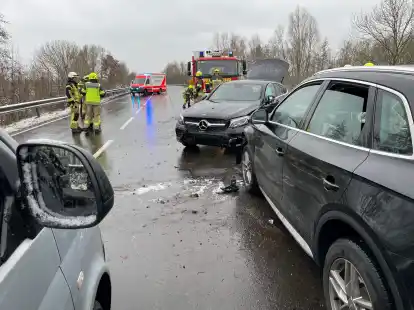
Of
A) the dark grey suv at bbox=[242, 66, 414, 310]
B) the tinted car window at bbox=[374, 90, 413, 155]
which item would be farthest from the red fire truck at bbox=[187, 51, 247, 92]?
the tinted car window at bbox=[374, 90, 413, 155]

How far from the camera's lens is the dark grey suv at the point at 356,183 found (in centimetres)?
192

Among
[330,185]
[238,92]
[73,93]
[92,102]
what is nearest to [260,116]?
[330,185]

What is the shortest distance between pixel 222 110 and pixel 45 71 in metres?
32.8

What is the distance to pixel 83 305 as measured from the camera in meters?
1.71

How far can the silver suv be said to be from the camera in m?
1.36

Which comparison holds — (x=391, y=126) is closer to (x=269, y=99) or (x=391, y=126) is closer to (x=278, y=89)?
(x=269, y=99)

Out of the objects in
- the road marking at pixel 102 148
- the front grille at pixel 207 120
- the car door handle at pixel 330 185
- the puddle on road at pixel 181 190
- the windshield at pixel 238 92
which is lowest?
the puddle on road at pixel 181 190

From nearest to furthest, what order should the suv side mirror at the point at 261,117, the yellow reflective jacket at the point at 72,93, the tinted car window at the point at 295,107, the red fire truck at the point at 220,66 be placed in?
the tinted car window at the point at 295,107 → the suv side mirror at the point at 261,117 → the yellow reflective jacket at the point at 72,93 → the red fire truck at the point at 220,66

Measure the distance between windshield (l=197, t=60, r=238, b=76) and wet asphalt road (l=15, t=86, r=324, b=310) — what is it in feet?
40.8

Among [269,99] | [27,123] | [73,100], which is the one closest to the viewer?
[269,99]

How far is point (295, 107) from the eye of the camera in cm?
400

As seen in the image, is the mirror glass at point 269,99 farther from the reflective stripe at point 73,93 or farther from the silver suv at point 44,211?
the silver suv at point 44,211

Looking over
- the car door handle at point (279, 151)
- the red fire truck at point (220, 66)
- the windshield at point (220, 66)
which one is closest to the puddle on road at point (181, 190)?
the car door handle at point (279, 151)

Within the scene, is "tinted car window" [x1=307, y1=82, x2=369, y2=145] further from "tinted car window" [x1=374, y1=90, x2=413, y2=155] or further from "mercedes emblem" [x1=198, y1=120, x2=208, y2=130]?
"mercedes emblem" [x1=198, y1=120, x2=208, y2=130]
